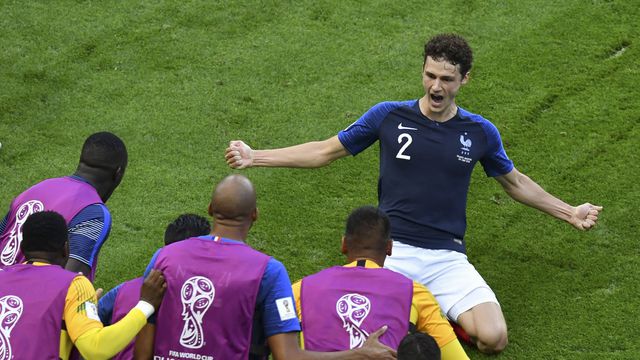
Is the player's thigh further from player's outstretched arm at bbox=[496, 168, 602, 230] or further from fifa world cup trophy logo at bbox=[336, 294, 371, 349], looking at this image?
fifa world cup trophy logo at bbox=[336, 294, 371, 349]

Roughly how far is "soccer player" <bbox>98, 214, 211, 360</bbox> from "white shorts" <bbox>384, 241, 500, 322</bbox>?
1.73 metres

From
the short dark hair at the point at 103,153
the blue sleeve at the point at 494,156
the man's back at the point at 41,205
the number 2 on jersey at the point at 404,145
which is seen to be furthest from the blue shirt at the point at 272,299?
the blue sleeve at the point at 494,156

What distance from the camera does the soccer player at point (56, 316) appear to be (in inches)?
215

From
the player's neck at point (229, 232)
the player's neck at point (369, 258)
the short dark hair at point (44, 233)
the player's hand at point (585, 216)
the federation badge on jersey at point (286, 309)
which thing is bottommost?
the player's hand at point (585, 216)

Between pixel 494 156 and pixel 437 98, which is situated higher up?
pixel 437 98

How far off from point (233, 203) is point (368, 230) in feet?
2.68

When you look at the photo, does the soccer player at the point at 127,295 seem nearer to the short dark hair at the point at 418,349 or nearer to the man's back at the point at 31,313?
the man's back at the point at 31,313

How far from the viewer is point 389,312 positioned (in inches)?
229

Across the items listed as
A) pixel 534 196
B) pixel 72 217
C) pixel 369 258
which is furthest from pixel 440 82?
pixel 72 217

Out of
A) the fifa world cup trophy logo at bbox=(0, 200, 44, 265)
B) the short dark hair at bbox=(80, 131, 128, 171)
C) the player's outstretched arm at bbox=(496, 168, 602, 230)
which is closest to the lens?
the fifa world cup trophy logo at bbox=(0, 200, 44, 265)

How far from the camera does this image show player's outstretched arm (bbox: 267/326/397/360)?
5586 mm

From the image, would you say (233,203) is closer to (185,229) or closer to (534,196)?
(185,229)

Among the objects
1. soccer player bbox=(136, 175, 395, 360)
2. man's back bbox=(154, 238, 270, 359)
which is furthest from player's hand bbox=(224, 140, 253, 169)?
man's back bbox=(154, 238, 270, 359)

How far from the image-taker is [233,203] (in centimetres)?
576
